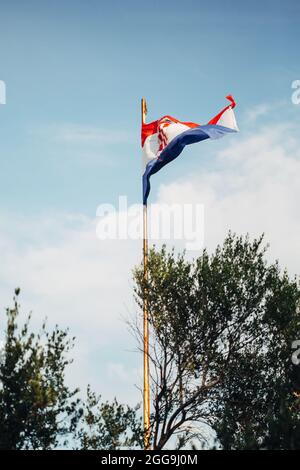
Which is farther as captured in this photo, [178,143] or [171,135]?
[171,135]

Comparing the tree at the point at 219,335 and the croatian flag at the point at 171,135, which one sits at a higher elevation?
the croatian flag at the point at 171,135

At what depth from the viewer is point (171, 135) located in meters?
28.6

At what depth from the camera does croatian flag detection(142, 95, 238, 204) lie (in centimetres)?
2727

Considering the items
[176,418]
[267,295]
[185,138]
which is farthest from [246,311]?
[185,138]

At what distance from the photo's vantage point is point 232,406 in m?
32.9

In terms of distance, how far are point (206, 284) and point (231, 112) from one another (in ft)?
33.2

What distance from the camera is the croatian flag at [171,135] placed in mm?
27266

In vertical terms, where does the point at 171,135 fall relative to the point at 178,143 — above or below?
above

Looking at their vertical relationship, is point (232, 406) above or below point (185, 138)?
below

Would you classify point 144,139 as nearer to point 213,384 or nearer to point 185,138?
point 185,138

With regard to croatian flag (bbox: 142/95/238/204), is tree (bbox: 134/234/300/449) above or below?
below
